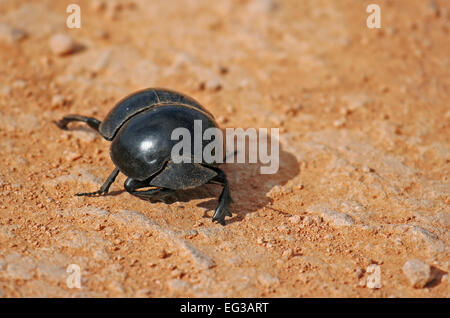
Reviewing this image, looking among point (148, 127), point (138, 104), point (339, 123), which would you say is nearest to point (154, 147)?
point (148, 127)

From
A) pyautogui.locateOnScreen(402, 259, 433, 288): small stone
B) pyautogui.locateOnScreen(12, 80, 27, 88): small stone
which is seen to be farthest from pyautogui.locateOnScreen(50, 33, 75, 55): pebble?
pyautogui.locateOnScreen(402, 259, 433, 288): small stone

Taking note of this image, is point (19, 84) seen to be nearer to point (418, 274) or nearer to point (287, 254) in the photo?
point (287, 254)

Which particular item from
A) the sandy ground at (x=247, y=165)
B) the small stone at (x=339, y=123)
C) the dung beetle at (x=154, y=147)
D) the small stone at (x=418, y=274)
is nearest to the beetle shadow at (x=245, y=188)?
the sandy ground at (x=247, y=165)

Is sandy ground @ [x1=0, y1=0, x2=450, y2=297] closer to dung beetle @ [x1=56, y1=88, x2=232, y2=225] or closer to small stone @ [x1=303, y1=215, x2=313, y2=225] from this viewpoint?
small stone @ [x1=303, y1=215, x2=313, y2=225]

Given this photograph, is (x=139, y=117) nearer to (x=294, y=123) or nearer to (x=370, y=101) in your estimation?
(x=294, y=123)
